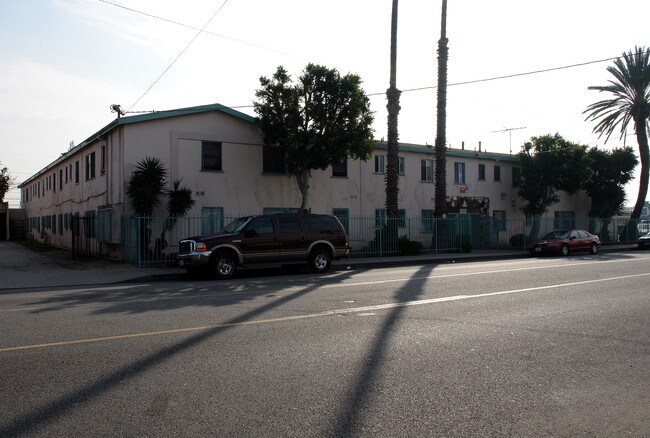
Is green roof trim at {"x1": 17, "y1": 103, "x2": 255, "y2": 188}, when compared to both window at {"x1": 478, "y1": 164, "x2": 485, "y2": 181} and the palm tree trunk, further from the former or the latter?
the palm tree trunk

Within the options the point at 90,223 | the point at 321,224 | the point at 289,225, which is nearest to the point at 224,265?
the point at 289,225

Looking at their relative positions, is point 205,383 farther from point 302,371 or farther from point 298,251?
point 298,251

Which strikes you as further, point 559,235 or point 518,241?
point 518,241

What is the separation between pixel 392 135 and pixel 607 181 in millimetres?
22419

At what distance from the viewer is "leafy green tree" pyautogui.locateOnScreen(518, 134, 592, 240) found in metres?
32.7


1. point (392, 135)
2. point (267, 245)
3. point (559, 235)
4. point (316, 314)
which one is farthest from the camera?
point (559, 235)

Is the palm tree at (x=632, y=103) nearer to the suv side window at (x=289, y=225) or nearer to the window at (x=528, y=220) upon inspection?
the window at (x=528, y=220)

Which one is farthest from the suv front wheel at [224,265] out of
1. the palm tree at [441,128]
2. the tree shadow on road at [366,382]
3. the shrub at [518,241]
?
the shrub at [518,241]

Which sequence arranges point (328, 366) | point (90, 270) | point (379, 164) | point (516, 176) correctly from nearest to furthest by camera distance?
point (328, 366) < point (90, 270) < point (379, 164) < point (516, 176)

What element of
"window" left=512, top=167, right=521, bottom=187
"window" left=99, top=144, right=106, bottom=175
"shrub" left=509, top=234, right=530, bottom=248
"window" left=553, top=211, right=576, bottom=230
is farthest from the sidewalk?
"window" left=553, top=211, right=576, bottom=230

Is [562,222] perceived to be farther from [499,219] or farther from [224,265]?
[224,265]

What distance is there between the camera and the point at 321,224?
1741 cm

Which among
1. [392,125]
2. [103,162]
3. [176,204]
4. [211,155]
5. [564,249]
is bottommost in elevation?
[564,249]

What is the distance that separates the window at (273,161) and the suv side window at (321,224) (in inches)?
301
